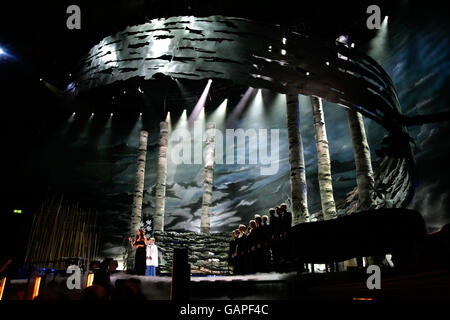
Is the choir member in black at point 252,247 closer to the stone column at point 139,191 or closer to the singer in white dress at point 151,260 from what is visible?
the singer in white dress at point 151,260

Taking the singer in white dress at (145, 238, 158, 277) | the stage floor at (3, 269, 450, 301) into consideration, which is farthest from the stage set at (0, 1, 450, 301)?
the singer in white dress at (145, 238, 158, 277)

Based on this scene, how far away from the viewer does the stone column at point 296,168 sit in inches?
272

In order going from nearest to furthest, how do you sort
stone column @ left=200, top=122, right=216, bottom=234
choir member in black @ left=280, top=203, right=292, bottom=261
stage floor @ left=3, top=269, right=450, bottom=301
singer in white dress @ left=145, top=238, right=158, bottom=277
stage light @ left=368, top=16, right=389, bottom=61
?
stage floor @ left=3, top=269, right=450, bottom=301, choir member in black @ left=280, top=203, right=292, bottom=261, singer in white dress @ left=145, top=238, right=158, bottom=277, stage light @ left=368, top=16, right=389, bottom=61, stone column @ left=200, top=122, right=216, bottom=234

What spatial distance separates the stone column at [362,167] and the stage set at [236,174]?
1.1 inches

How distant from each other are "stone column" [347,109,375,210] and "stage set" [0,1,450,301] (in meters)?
0.03

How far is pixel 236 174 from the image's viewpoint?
12.2m

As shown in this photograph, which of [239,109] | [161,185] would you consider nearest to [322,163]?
[239,109]

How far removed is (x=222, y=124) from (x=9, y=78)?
809cm

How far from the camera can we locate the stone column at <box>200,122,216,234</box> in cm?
1116

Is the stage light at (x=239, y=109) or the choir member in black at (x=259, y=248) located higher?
the stage light at (x=239, y=109)

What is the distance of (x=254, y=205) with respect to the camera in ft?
36.7

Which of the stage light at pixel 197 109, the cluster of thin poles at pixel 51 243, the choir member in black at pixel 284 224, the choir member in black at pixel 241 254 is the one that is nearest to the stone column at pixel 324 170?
the choir member in black at pixel 284 224

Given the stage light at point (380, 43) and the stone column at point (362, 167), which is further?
the stage light at point (380, 43)

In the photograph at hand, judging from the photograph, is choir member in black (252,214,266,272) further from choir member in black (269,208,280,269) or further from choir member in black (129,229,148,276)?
choir member in black (129,229,148,276)
